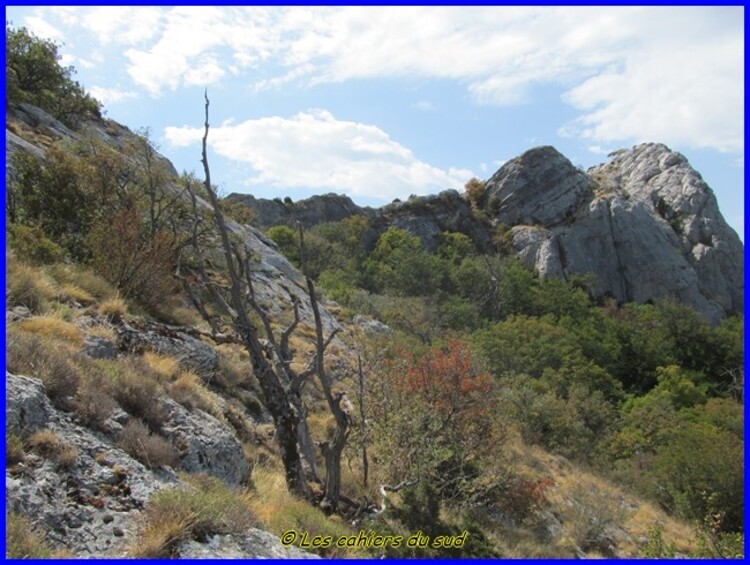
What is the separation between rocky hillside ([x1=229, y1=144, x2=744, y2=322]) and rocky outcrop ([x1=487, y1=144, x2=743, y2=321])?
0.39 ft

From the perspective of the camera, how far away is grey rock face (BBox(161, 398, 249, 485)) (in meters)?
6.86

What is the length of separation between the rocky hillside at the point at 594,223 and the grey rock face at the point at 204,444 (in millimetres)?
58310

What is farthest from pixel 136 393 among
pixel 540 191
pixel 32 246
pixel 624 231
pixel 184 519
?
pixel 540 191

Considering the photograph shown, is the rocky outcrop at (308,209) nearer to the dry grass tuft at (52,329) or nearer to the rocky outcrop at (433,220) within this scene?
the rocky outcrop at (433,220)

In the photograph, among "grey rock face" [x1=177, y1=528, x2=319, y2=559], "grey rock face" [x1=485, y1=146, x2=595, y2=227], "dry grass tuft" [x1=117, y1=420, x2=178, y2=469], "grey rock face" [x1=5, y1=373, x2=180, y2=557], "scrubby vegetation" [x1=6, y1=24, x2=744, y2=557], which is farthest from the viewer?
"grey rock face" [x1=485, y1=146, x2=595, y2=227]

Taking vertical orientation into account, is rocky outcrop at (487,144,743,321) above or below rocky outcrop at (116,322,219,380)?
above

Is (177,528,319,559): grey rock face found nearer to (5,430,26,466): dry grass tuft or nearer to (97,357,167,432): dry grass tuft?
(5,430,26,466): dry grass tuft

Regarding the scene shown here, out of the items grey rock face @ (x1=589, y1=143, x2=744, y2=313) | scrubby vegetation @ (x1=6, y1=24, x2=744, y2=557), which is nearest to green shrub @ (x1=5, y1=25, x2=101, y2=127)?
scrubby vegetation @ (x1=6, y1=24, x2=744, y2=557)

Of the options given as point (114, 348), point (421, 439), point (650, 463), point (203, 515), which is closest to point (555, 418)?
point (650, 463)

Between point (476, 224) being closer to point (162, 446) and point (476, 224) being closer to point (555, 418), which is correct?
point (555, 418)

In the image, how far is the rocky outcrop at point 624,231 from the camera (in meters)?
64.6

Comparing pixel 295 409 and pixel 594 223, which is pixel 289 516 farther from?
pixel 594 223

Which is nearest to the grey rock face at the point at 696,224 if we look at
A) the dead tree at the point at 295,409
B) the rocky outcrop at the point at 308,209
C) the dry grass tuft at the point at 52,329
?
the rocky outcrop at the point at 308,209

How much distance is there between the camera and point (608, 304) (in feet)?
201
